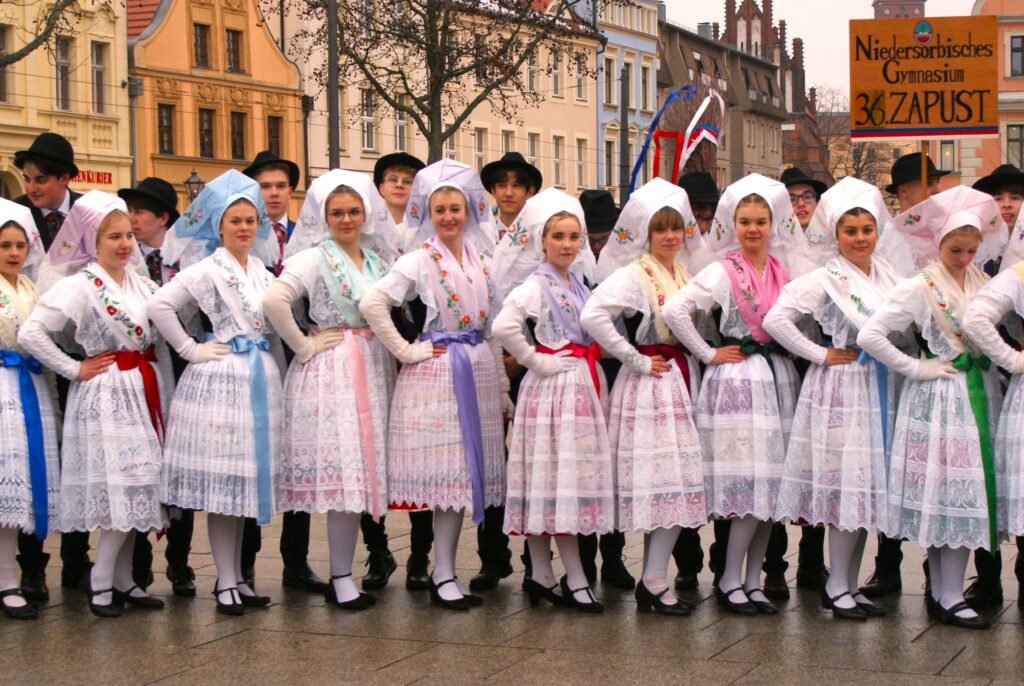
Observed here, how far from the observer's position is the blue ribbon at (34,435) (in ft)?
24.1

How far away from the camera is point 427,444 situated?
7.41 m

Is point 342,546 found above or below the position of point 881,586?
above

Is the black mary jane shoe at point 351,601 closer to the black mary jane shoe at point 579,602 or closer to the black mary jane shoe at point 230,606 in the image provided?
the black mary jane shoe at point 230,606

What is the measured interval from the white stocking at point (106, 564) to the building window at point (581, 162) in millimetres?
50183

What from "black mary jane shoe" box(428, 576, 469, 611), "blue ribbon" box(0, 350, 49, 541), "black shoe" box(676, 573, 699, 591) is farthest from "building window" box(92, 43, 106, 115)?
"black mary jane shoe" box(428, 576, 469, 611)

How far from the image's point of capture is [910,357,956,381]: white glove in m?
6.88

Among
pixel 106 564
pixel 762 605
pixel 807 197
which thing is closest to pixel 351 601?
pixel 106 564

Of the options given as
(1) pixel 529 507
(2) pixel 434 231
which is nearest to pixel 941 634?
(1) pixel 529 507

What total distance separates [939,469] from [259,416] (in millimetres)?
3047

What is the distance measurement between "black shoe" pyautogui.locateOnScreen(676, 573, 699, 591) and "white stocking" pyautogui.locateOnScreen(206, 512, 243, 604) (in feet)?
7.21

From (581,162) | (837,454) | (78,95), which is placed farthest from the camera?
(581,162)

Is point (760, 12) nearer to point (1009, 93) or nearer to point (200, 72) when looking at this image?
point (1009, 93)

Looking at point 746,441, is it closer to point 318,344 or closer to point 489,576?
point 489,576

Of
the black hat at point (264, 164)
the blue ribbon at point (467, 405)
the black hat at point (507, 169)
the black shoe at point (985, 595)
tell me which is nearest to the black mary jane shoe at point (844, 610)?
the black shoe at point (985, 595)
